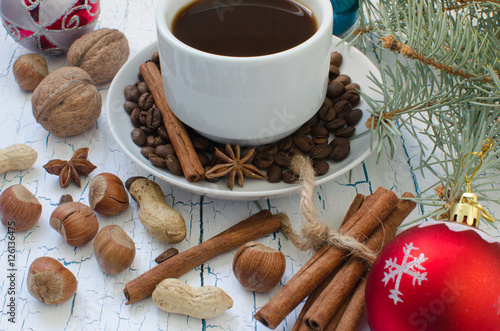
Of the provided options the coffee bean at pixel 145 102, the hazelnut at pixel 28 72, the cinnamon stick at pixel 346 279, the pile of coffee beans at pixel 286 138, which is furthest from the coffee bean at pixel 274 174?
the hazelnut at pixel 28 72

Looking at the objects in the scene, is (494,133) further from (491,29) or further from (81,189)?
(81,189)

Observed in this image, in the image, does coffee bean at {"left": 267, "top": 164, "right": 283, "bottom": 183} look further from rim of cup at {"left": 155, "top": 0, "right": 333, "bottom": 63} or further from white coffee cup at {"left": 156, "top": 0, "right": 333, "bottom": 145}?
rim of cup at {"left": 155, "top": 0, "right": 333, "bottom": 63}

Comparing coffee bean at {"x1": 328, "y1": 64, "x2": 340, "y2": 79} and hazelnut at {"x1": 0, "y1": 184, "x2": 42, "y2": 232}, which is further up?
coffee bean at {"x1": 328, "y1": 64, "x2": 340, "y2": 79}

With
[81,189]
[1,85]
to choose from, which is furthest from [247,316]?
[1,85]

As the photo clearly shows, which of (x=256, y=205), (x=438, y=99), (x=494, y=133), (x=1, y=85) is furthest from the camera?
(x=1, y=85)

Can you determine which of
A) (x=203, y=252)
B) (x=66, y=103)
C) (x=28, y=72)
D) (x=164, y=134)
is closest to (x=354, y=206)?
(x=203, y=252)

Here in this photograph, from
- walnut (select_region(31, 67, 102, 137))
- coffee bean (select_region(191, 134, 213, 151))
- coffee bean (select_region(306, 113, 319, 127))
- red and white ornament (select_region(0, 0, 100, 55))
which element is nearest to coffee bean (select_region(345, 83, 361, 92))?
coffee bean (select_region(306, 113, 319, 127))
